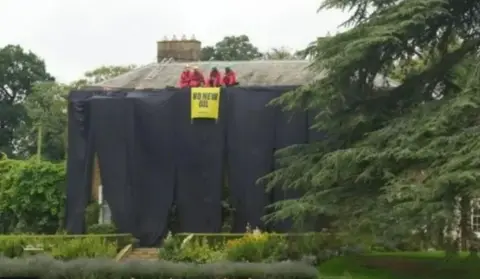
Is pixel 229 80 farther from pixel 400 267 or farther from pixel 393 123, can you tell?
pixel 393 123

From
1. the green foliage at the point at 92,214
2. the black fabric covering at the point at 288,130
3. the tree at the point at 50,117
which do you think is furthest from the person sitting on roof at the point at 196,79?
the tree at the point at 50,117

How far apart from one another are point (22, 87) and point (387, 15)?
57.3 meters

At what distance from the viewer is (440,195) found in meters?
15.6

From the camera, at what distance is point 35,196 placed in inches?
1404

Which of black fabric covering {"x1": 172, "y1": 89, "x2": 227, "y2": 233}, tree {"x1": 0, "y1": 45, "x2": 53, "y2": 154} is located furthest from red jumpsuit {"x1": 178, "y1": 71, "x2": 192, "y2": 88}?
tree {"x1": 0, "y1": 45, "x2": 53, "y2": 154}

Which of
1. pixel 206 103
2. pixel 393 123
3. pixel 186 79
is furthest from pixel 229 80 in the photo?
pixel 393 123

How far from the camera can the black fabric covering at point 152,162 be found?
101ft

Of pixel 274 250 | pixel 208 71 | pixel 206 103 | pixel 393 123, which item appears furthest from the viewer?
pixel 208 71

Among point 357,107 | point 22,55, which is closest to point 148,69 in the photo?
point 357,107

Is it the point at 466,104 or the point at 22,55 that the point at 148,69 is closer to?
the point at 466,104

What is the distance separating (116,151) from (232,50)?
4034cm

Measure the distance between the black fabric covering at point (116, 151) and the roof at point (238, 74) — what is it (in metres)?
2.79

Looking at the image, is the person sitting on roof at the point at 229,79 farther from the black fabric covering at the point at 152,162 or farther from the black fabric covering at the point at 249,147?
the black fabric covering at the point at 152,162

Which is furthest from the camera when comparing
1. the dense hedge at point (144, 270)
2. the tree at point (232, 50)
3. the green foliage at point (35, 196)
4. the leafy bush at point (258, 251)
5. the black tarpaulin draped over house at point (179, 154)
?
the tree at point (232, 50)
